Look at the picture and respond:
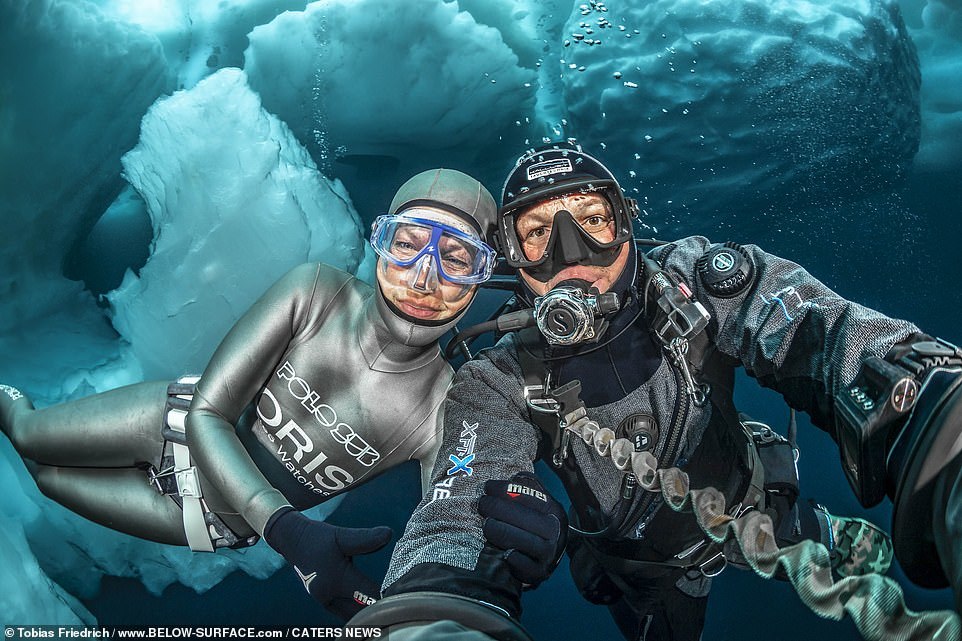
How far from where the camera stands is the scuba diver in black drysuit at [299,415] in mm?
2197

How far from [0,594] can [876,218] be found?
6.97 metres

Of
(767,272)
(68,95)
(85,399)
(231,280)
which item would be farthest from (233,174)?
(767,272)

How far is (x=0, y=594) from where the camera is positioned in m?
3.03

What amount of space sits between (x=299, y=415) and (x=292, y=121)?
3.04 metres

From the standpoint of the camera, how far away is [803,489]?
5652 millimetres

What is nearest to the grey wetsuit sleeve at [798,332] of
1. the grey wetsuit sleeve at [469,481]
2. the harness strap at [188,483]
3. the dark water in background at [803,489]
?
the grey wetsuit sleeve at [469,481]

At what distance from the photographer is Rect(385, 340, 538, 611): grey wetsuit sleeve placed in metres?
1.42

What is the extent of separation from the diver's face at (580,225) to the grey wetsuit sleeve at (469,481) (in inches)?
12.7

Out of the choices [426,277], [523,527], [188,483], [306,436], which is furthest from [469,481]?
[188,483]

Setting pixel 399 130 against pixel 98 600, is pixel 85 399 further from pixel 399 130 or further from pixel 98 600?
pixel 399 130

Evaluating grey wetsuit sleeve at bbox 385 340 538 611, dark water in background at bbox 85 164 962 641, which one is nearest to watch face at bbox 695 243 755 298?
grey wetsuit sleeve at bbox 385 340 538 611

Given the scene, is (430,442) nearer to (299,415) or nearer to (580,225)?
(299,415)

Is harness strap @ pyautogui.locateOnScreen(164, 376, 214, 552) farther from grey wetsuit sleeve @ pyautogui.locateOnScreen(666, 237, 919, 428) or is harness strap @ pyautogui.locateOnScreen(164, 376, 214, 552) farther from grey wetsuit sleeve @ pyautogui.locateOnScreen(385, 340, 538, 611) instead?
grey wetsuit sleeve @ pyautogui.locateOnScreen(666, 237, 919, 428)

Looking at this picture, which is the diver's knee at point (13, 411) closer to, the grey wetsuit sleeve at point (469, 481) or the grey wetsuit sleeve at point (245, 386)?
the grey wetsuit sleeve at point (245, 386)
